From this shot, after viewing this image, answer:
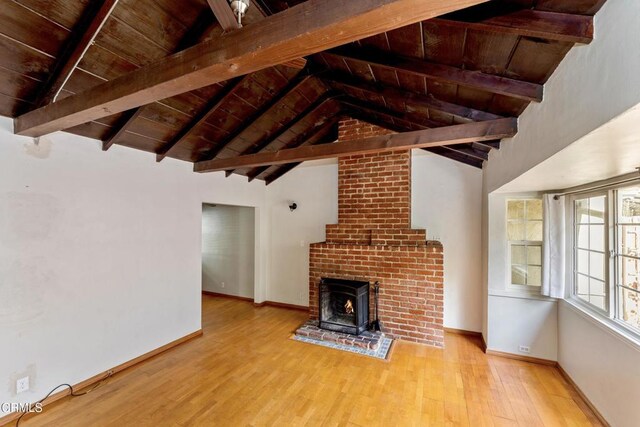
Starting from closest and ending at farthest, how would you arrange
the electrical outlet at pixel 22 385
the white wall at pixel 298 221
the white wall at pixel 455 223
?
1. the electrical outlet at pixel 22 385
2. the white wall at pixel 455 223
3. the white wall at pixel 298 221

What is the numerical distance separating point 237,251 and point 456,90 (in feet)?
16.4

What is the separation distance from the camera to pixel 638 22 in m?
0.83

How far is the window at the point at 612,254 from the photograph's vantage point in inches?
85.6

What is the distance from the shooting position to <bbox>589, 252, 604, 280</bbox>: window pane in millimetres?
2568

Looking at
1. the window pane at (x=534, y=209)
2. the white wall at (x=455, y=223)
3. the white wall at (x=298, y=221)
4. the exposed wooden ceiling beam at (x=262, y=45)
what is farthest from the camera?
the white wall at (x=298, y=221)

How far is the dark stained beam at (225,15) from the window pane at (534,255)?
3953mm

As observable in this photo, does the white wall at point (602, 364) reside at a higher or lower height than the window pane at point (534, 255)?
lower

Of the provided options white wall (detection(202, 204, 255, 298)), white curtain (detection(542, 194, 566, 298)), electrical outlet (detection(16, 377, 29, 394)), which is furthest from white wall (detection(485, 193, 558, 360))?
electrical outlet (detection(16, 377, 29, 394))

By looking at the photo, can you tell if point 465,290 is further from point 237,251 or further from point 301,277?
point 237,251

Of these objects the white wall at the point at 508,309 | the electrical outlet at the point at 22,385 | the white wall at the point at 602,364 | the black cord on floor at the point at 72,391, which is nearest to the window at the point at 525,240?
the white wall at the point at 508,309

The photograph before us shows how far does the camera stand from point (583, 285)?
9.41 ft

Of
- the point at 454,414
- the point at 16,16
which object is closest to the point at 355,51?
the point at 16,16

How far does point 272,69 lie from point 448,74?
1627 millimetres

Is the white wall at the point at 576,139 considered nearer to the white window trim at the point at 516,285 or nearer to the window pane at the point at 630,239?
the white window trim at the point at 516,285
